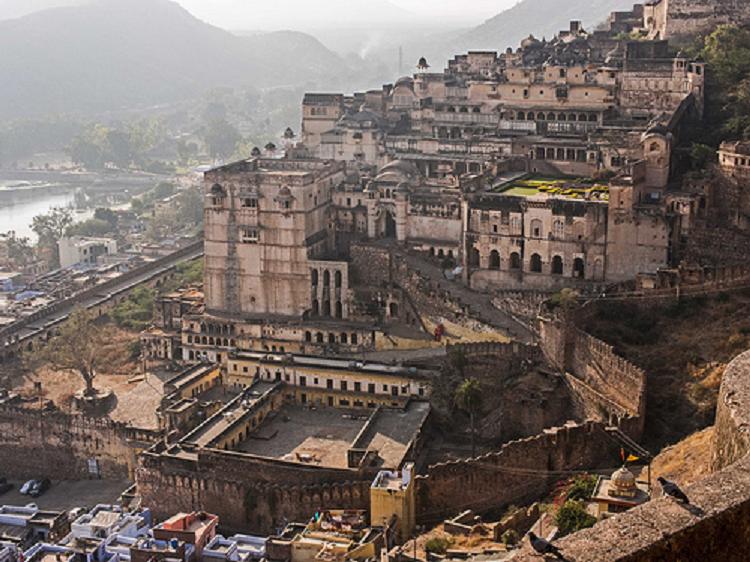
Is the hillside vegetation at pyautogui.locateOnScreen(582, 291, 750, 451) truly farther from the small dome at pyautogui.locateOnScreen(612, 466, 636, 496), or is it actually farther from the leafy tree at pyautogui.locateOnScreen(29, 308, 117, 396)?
the leafy tree at pyautogui.locateOnScreen(29, 308, 117, 396)

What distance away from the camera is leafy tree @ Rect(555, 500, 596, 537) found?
18.3 m

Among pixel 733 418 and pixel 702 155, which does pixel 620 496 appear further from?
pixel 702 155

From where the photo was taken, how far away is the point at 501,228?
32500mm

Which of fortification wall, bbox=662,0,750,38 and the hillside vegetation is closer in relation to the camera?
the hillside vegetation

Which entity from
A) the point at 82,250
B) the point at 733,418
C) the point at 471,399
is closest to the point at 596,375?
the point at 471,399

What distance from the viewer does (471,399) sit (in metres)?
27.7

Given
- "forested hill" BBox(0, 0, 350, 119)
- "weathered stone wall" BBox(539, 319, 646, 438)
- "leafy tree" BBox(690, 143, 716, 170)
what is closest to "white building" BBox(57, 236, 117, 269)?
Answer: "leafy tree" BBox(690, 143, 716, 170)

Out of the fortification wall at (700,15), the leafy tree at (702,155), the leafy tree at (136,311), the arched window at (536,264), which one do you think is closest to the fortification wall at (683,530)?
the arched window at (536,264)

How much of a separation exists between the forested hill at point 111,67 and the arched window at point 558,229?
400 feet

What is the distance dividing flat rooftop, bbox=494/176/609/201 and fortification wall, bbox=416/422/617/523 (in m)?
10.6

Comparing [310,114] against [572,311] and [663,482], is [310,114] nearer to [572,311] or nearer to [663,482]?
[572,311]

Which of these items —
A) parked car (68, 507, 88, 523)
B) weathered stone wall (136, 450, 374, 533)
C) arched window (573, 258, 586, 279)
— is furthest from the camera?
arched window (573, 258, 586, 279)

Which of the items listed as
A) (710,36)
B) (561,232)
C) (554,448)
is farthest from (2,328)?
(710,36)

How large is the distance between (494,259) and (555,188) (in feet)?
11.5
